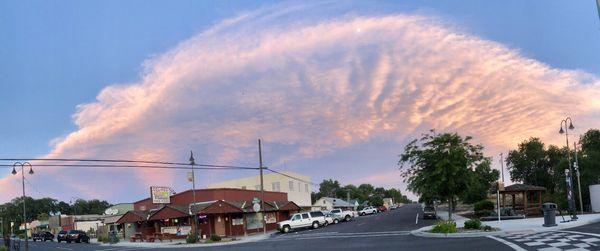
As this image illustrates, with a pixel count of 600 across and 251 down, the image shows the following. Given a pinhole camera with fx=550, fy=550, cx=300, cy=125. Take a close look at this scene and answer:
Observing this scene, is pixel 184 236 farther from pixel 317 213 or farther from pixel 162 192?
pixel 317 213

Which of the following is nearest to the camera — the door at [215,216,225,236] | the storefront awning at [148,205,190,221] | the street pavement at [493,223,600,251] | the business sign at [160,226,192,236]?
the street pavement at [493,223,600,251]

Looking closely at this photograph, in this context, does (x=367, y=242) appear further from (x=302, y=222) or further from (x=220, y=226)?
(x=220, y=226)

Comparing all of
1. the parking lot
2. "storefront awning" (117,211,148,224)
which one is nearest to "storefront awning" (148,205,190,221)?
"storefront awning" (117,211,148,224)

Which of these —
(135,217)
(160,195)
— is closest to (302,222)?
(160,195)

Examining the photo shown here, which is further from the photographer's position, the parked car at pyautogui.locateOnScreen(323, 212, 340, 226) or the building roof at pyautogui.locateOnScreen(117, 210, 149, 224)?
the building roof at pyautogui.locateOnScreen(117, 210, 149, 224)

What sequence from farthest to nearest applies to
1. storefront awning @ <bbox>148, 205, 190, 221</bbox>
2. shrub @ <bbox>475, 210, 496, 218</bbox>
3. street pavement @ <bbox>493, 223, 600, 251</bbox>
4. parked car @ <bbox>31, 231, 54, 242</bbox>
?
parked car @ <bbox>31, 231, 54, 242</bbox>, storefront awning @ <bbox>148, 205, 190, 221</bbox>, shrub @ <bbox>475, 210, 496, 218</bbox>, street pavement @ <bbox>493, 223, 600, 251</bbox>

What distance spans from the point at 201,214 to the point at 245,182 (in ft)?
129

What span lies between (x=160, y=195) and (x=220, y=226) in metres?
11.1

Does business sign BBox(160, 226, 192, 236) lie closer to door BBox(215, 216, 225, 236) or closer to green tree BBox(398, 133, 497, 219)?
door BBox(215, 216, 225, 236)

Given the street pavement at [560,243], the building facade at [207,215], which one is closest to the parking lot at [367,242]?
the street pavement at [560,243]

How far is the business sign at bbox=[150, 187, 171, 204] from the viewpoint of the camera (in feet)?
203

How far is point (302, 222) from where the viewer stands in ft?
183

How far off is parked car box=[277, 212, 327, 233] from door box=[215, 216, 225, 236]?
5.63m

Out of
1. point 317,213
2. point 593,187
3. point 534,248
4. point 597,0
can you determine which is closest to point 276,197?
point 317,213
